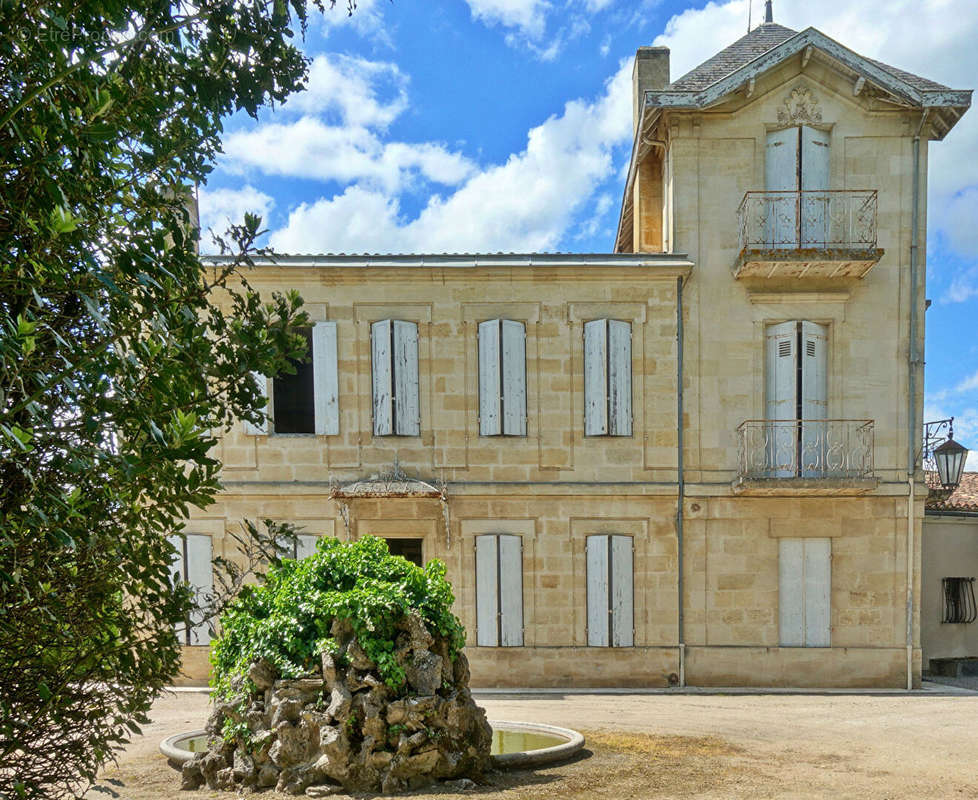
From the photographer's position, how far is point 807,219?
45.2ft

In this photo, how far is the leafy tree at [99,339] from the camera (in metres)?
2.97

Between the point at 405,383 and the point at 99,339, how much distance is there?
10.1m

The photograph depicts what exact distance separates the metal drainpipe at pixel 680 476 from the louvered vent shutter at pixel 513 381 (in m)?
2.56

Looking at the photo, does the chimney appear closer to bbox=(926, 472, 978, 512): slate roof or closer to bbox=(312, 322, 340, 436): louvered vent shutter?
bbox=(312, 322, 340, 436): louvered vent shutter

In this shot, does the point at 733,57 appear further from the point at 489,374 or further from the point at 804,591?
the point at 804,591

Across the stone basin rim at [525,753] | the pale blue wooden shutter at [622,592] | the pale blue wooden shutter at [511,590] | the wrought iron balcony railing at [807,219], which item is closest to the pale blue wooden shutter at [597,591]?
the pale blue wooden shutter at [622,592]

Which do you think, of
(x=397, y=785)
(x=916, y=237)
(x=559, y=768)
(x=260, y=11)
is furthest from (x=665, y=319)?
(x=260, y=11)

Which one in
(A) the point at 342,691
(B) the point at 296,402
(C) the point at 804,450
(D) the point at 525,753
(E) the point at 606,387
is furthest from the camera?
(B) the point at 296,402

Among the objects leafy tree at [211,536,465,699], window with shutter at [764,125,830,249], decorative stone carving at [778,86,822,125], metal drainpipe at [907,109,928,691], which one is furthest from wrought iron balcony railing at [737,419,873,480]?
leafy tree at [211,536,465,699]

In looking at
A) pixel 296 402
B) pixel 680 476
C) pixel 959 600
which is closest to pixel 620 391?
pixel 680 476

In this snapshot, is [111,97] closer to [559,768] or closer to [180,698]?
[559,768]

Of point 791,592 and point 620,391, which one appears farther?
point 620,391

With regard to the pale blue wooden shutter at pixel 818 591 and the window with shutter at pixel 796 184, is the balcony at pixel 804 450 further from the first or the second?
the window with shutter at pixel 796 184

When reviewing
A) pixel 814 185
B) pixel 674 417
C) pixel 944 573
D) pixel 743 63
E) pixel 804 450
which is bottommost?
pixel 944 573
